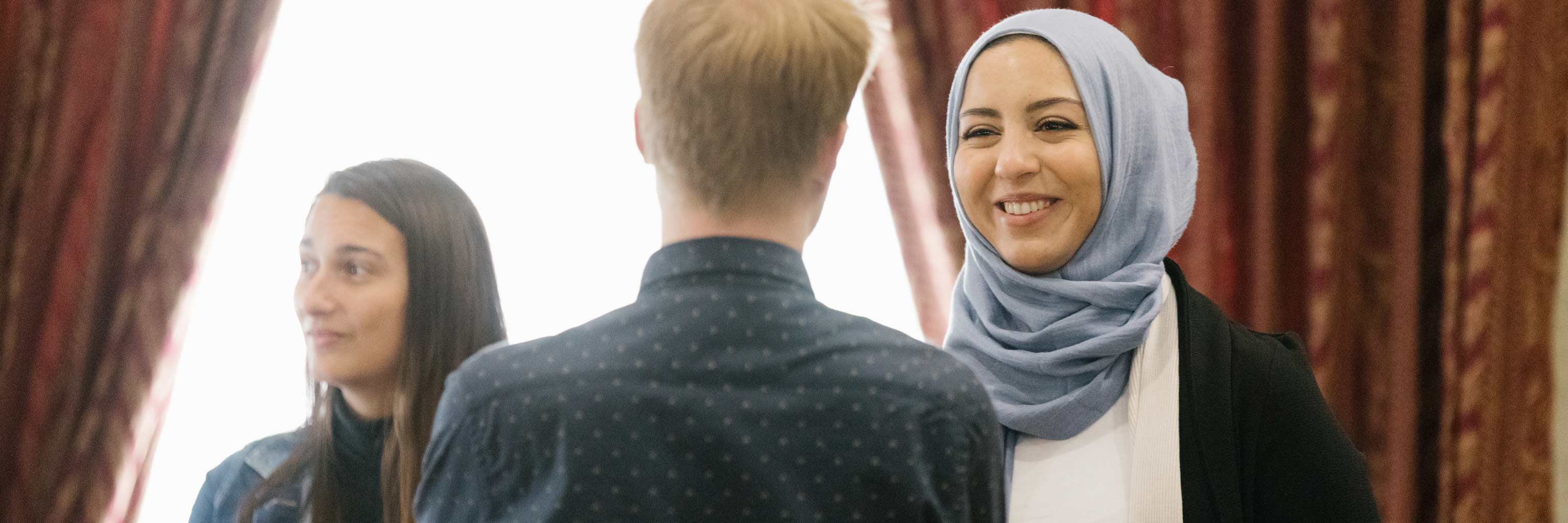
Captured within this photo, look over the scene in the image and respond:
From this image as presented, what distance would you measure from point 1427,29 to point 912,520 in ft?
6.12

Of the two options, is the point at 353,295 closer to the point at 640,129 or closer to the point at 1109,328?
the point at 640,129

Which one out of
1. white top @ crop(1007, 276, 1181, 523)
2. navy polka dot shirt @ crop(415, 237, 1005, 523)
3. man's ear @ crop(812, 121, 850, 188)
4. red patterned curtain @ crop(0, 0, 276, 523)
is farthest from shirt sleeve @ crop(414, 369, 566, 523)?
red patterned curtain @ crop(0, 0, 276, 523)

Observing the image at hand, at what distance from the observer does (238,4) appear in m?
2.41

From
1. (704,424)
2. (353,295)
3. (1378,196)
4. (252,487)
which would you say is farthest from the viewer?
(1378,196)

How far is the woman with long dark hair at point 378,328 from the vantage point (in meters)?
1.43

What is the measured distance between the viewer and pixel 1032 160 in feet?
4.73

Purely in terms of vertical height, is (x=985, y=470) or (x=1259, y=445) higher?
(x=985, y=470)

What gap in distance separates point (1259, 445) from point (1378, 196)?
1055mm

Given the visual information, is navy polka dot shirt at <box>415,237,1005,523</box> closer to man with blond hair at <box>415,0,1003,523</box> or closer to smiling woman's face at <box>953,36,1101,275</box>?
man with blond hair at <box>415,0,1003,523</box>

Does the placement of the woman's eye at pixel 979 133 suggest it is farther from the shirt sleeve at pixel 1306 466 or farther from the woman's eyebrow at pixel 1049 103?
the shirt sleeve at pixel 1306 466

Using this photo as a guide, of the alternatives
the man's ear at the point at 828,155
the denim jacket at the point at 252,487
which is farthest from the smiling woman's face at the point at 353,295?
the man's ear at the point at 828,155

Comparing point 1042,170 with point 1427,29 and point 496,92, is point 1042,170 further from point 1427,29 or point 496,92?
point 496,92

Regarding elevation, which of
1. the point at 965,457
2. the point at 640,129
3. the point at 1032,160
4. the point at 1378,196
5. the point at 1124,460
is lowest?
the point at 1124,460

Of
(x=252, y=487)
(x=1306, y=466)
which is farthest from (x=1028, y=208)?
(x=252, y=487)
